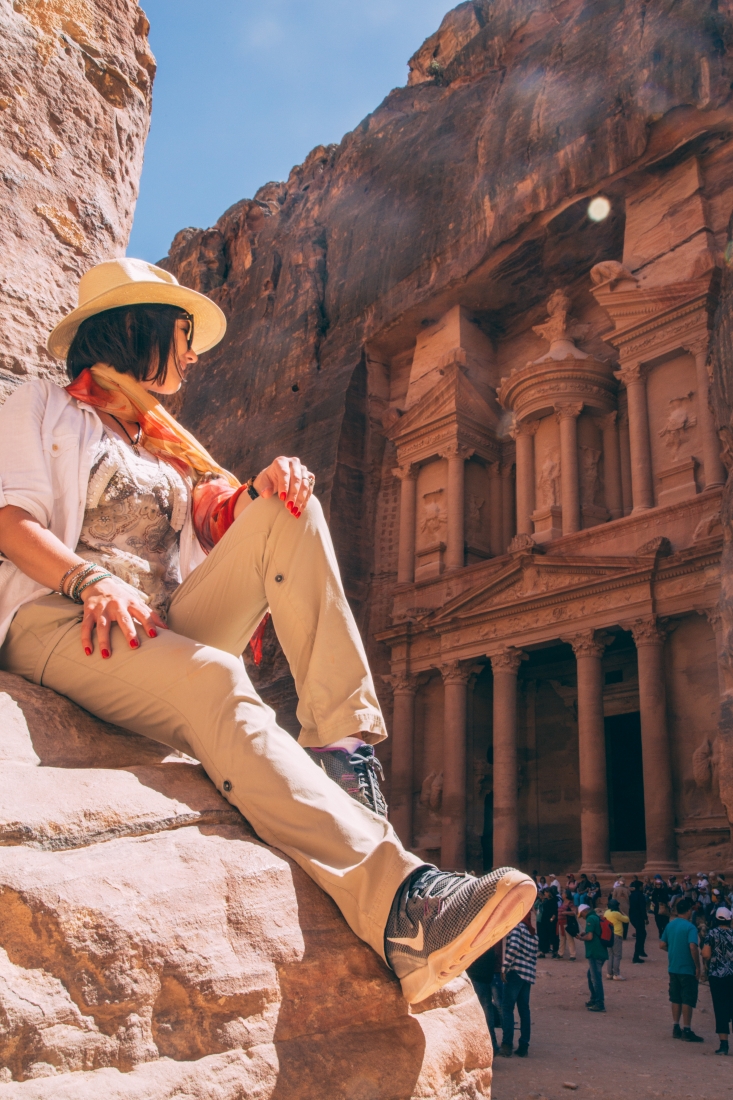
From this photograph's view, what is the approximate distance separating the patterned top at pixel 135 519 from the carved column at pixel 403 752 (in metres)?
19.5

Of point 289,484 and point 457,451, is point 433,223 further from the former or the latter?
point 289,484

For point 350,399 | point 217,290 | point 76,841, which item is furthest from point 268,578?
point 217,290

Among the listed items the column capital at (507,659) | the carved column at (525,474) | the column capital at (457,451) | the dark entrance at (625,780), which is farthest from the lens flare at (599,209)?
the dark entrance at (625,780)

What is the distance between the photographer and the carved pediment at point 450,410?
24.6 meters

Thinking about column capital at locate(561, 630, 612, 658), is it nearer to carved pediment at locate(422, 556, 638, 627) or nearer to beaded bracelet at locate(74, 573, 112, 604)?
carved pediment at locate(422, 556, 638, 627)

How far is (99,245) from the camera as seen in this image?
144 inches

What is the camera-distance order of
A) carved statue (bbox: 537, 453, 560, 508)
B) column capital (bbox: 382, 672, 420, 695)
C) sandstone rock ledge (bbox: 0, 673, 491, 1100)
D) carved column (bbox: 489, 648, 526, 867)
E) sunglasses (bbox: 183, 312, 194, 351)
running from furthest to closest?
1. column capital (bbox: 382, 672, 420, 695)
2. carved statue (bbox: 537, 453, 560, 508)
3. carved column (bbox: 489, 648, 526, 867)
4. sunglasses (bbox: 183, 312, 194, 351)
5. sandstone rock ledge (bbox: 0, 673, 491, 1100)

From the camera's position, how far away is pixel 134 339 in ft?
9.06

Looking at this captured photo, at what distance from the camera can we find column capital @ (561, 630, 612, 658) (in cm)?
1919

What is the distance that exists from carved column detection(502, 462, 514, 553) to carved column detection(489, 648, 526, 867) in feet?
14.6

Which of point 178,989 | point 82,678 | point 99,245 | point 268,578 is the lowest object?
point 178,989

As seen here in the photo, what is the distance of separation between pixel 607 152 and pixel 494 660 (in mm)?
12078

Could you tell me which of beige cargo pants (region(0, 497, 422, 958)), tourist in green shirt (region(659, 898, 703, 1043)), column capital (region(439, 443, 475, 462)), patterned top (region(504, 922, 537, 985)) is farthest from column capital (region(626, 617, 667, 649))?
beige cargo pants (region(0, 497, 422, 958))

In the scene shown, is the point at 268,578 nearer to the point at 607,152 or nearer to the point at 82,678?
the point at 82,678
